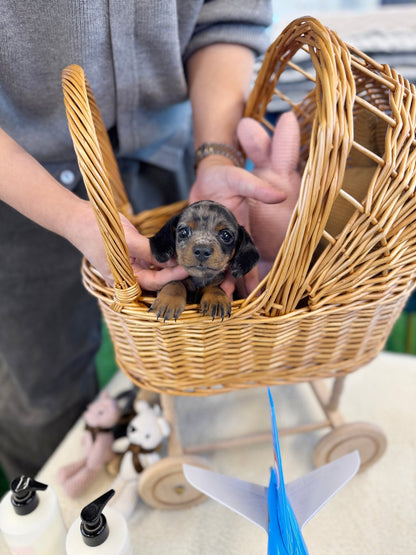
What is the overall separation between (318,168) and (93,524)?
446mm

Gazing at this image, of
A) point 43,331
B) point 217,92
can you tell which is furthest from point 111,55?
point 43,331

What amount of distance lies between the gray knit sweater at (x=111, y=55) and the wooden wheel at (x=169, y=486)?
1.66 ft

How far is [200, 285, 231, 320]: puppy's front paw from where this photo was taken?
19.7 inches

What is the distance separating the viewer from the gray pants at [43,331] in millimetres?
810

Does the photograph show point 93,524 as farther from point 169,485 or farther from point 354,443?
point 354,443

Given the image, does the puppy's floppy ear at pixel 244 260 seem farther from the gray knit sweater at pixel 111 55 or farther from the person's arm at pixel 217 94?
the gray knit sweater at pixel 111 55

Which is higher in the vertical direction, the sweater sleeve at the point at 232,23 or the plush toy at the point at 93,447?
the sweater sleeve at the point at 232,23

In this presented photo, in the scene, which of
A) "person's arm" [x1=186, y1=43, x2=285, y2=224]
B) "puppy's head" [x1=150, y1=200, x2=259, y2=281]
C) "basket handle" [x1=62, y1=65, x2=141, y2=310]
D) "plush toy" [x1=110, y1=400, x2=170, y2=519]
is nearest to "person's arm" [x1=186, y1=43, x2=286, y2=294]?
"person's arm" [x1=186, y1=43, x2=285, y2=224]

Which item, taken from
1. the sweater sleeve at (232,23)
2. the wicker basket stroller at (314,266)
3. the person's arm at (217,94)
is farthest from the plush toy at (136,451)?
the sweater sleeve at (232,23)

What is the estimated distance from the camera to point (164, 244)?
0.56m

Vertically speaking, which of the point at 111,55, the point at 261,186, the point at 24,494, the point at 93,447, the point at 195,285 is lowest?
the point at 93,447

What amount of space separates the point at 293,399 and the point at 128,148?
0.59m

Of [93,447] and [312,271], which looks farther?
[93,447]

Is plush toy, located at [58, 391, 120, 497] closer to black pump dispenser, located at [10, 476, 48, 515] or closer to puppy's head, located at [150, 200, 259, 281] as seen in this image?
black pump dispenser, located at [10, 476, 48, 515]
